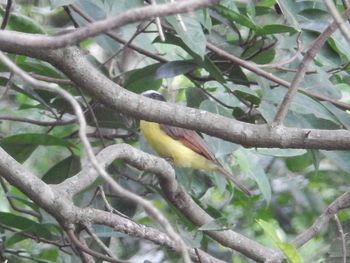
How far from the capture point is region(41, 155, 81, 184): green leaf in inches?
159

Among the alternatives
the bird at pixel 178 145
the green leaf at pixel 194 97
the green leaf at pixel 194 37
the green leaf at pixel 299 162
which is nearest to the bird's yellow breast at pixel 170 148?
the bird at pixel 178 145

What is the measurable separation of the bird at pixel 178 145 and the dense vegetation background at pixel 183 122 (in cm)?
18

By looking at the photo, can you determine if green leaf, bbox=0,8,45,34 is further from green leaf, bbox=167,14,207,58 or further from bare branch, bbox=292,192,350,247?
bare branch, bbox=292,192,350,247

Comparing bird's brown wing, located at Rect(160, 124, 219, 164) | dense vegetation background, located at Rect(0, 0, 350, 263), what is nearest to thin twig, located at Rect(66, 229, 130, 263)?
dense vegetation background, located at Rect(0, 0, 350, 263)

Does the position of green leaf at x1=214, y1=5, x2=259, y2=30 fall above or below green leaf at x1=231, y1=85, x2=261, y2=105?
above

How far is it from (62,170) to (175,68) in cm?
83

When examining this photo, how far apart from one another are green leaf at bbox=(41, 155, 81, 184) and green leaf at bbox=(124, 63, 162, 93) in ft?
1.52

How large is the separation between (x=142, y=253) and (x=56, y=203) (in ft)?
5.91

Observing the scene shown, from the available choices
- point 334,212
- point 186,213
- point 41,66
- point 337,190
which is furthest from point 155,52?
point 337,190

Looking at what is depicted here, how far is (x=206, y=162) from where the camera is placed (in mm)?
4859

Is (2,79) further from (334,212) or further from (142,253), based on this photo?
(334,212)

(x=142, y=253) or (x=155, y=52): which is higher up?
(x=155, y=52)

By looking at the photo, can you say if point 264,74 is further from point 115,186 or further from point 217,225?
point 115,186

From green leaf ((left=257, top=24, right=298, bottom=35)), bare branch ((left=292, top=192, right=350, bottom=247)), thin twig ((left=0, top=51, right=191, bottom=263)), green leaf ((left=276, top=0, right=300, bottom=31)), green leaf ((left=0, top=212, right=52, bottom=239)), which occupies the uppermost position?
green leaf ((left=276, top=0, right=300, bottom=31))
